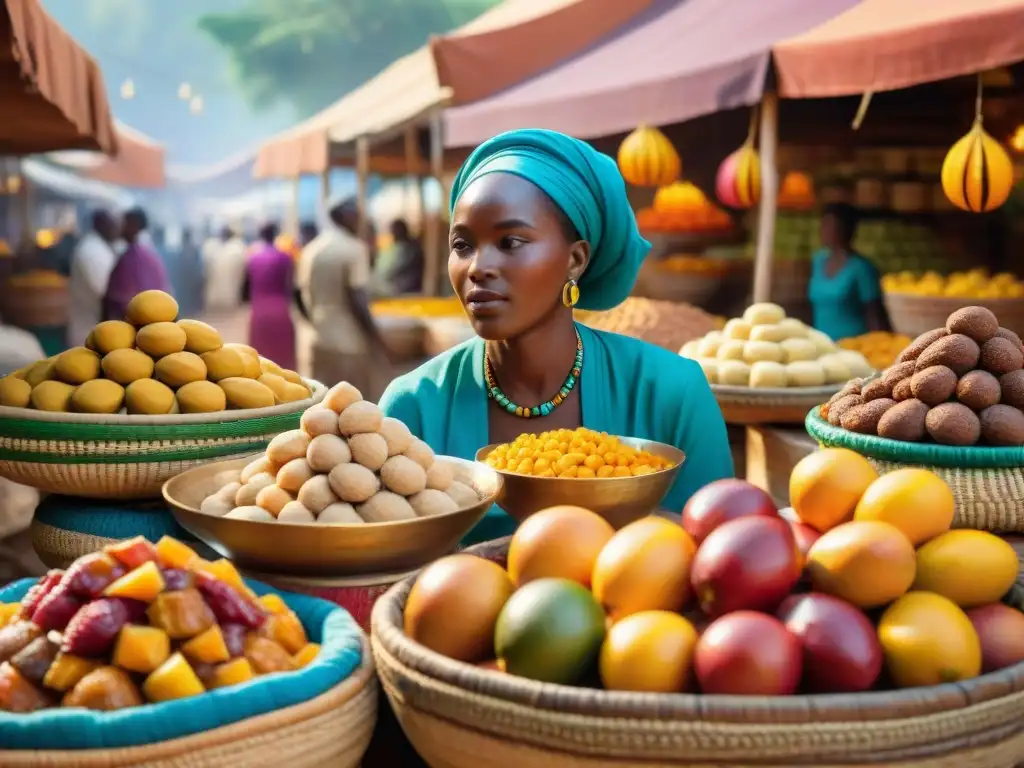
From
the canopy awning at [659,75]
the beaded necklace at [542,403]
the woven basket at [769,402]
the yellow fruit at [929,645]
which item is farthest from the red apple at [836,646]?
the canopy awning at [659,75]

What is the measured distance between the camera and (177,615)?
51.2 inches

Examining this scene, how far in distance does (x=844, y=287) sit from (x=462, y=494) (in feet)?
16.8

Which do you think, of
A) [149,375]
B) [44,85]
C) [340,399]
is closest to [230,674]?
[340,399]

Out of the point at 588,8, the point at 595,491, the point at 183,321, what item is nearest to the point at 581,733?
the point at 595,491

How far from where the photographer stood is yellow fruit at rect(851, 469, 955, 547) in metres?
1.47

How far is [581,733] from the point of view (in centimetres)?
113

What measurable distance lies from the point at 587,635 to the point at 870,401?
1.20 meters

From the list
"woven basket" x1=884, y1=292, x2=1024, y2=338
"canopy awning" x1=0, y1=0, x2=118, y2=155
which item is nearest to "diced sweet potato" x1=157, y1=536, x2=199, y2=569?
"canopy awning" x1=0, y1=0, x2=118, y2=155

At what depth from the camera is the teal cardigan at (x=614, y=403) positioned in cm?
233

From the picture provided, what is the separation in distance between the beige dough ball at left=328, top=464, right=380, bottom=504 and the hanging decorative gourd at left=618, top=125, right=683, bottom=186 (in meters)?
5.74

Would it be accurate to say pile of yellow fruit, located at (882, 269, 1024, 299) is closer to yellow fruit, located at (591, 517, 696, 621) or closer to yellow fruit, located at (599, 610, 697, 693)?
yellow fruit, located at (591, 517, 696, 621)

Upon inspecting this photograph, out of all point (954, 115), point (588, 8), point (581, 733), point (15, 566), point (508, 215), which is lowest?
point (15, 566)

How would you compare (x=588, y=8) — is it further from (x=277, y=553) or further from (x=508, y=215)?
(x=277, y=553)

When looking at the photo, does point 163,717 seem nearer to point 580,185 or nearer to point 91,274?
point 580,185
